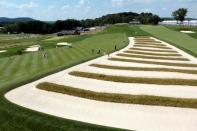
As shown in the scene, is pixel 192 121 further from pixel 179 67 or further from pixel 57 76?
pixel 179 67

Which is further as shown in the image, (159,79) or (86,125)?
(159,79)

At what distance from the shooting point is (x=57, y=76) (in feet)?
102

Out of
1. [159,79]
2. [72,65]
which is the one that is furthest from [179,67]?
[72,65]

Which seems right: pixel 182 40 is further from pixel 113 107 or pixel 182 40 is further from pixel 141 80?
pixel 113 107

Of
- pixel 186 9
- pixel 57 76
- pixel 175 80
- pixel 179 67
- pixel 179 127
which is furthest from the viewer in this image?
pixel 186 9

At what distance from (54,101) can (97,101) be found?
2977 millimetres

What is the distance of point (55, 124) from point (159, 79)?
1345 cm

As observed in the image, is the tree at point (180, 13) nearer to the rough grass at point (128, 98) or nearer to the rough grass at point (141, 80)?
the rough grass at point (141, 80)

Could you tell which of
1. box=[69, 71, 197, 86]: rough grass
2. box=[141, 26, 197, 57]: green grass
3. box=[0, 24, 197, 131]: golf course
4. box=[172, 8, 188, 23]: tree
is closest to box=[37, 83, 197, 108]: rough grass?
box=[0, 24, 197, 131]: golf course

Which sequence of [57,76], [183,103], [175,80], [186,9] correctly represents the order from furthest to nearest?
[186,9] → [57,76] → [175,80] → [183,103]

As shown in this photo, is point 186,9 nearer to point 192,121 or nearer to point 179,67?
point 179,67

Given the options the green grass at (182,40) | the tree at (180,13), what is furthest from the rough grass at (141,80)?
the tree at (180,13)

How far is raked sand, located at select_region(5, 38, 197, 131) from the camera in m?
18.4

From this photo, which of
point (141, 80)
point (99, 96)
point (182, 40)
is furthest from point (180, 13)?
point (99, 96)
